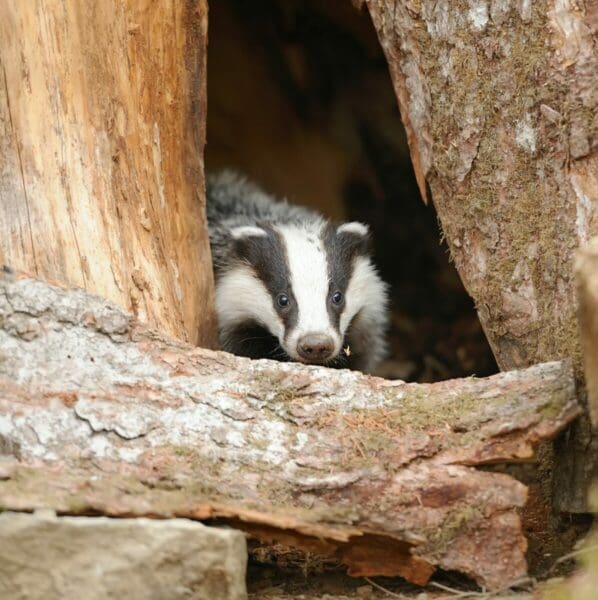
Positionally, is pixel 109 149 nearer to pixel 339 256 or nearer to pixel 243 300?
pixel 243 300

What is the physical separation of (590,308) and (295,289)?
7.33 feet

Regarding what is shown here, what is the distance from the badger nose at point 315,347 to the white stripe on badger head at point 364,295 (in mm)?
345

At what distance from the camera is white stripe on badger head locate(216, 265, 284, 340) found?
15.6ft

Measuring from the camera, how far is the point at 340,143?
688 centimetres

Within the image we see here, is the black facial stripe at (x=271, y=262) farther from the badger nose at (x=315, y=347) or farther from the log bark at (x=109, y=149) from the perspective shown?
the log bark at (x=109, y=149)

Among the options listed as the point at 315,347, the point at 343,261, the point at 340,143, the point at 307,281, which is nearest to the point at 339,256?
the point at 343,261

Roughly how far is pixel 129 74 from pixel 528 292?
6.05 feet

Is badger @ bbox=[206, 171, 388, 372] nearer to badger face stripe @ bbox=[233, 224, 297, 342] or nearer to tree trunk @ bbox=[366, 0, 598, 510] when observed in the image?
badger face stripe @ bbox=[233, 224, 297, 342]

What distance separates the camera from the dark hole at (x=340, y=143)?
640 cm

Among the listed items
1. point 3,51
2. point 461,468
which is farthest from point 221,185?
point 461,468

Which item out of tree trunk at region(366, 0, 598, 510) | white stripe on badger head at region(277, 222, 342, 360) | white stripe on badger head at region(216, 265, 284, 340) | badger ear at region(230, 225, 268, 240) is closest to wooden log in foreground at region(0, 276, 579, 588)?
tree trunk at region(366, 0, 598, 510)

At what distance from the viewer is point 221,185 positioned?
577 centimetres

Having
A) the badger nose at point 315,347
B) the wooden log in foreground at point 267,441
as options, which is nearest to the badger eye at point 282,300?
the badger nose at point 315,347

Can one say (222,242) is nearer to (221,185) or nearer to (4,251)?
(221,185)
